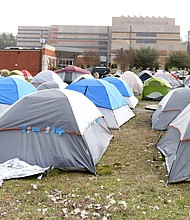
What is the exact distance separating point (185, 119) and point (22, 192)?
3.34m

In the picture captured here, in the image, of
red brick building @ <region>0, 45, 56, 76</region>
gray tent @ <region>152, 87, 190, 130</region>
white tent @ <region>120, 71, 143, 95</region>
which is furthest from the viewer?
red brick building @ <region>0, 45, 56, 76</region>

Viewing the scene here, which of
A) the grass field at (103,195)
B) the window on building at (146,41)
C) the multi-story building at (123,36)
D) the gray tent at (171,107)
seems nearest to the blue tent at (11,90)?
the grass field at (103,195)

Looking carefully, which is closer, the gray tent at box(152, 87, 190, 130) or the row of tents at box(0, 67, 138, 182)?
the row of tents at box(0, 67, 138, 182)

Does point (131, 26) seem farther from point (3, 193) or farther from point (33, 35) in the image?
point (3, 193)

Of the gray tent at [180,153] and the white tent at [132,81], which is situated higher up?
the white tent at [132,81]

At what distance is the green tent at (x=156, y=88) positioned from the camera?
16.9 meters

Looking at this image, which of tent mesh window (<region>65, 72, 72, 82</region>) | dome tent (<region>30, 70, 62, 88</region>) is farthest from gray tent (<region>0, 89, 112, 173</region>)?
tent mesh window (<region>65, 72, 72, 82</region>)

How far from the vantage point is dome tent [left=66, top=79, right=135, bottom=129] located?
32.2 feet

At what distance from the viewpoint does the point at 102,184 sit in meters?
5.13

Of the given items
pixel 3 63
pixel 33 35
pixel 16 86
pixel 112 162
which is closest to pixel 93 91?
pixel 16 86

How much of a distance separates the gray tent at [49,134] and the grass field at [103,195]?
0.93 ft

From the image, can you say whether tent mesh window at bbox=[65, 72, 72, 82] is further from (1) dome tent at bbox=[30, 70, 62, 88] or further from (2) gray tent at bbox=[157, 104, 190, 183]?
(2) gray tent at bbox=[157, 104, 190, 183]

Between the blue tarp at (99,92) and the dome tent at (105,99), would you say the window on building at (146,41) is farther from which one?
the blue tarp at (99,92)

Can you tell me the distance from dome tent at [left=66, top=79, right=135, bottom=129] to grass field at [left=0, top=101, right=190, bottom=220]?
3.45m
